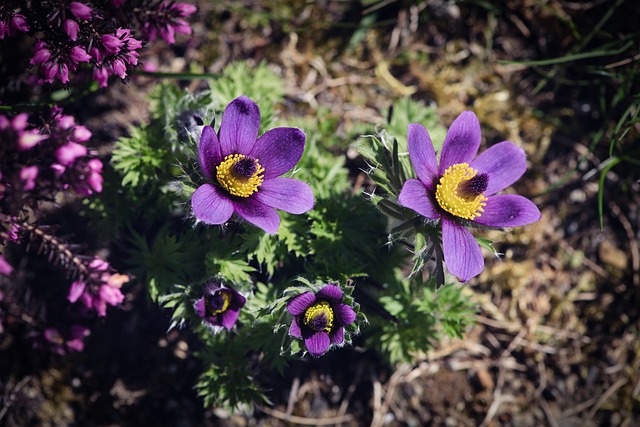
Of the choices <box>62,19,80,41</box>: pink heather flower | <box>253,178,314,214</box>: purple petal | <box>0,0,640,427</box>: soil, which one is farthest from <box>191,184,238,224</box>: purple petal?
<box>0,0,640,427</box>: soil

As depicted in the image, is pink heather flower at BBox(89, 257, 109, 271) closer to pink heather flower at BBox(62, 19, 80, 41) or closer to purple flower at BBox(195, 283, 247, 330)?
purple flower at BBox(195, 283, 247, 330)

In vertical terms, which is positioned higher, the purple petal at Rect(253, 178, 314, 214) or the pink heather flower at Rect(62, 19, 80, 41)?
the pink heather flower at Rect(62, 19, 80, 41)

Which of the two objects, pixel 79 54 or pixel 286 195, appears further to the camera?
pixel 286 195

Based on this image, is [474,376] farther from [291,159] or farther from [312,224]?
[291,159]

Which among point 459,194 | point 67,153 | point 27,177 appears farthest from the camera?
point 459,194

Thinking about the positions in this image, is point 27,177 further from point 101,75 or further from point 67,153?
point 101,75

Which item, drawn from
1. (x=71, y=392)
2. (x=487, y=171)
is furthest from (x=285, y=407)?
(x=487, y=171)

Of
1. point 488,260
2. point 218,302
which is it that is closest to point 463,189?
point 218,302
